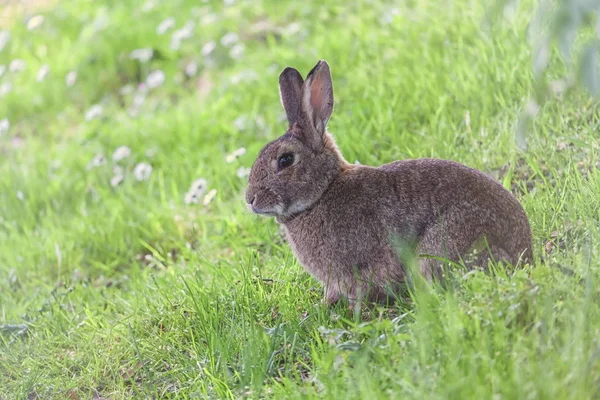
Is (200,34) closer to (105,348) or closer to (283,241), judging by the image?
(283,241)

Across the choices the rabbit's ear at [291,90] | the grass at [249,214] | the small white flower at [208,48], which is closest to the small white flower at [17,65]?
the grass at [249,214]

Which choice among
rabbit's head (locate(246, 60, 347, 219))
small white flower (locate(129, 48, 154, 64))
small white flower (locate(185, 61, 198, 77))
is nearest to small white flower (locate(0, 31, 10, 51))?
small white flower (locate(129, 48, 154, 64))

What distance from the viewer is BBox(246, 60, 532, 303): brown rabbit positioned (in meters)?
3.74

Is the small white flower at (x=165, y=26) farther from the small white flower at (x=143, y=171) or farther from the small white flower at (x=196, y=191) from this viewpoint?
the small white flower at (x=196, y=191)

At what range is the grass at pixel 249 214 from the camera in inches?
Result: 126

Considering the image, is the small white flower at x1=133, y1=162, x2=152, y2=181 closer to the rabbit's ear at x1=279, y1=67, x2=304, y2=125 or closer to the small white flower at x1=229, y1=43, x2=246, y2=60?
the small white flower at x1=229, y1=43, x2=246, y2=60

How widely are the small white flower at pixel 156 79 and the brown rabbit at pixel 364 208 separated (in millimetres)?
3972

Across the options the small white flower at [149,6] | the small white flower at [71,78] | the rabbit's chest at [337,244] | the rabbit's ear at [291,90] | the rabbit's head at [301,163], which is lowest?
the small white flower at [71,78]

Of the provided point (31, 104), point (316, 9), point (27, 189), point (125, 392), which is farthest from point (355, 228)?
point (31, 104)

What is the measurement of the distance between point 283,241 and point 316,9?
3.86m

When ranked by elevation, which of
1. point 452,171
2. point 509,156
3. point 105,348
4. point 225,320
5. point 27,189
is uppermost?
point 452,171

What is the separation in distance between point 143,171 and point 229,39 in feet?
6.09

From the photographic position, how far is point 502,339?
3031mm

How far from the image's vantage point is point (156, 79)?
8180 millimetres
